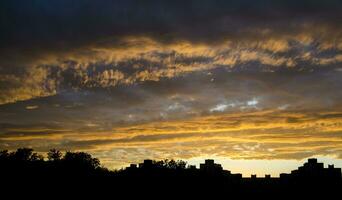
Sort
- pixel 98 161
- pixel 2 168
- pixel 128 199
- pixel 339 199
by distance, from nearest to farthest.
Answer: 1. pixel 339 199
2. pixel 128 199
3. pixel 2 168
4. pixel 98 161

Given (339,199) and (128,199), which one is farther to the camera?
(128,199)

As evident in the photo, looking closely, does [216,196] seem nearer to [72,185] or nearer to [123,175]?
Result: [123,175]

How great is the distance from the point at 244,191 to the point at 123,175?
11.6 m

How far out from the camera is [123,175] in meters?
45.6

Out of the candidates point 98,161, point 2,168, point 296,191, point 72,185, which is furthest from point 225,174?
point 98,161

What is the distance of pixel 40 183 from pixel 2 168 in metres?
5.00

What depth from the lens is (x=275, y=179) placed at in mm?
44656

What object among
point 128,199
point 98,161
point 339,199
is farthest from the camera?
point 98,161

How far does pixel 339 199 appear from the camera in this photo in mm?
38531

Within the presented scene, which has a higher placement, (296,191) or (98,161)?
(98,161)

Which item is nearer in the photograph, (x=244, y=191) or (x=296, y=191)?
(x=296, y=191)

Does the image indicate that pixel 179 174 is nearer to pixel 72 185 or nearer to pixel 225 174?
Answer: pixel 225 174

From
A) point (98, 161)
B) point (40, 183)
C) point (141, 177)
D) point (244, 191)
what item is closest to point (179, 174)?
point (141, 177)

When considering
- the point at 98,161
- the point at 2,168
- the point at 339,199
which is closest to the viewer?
the point at 339,199
